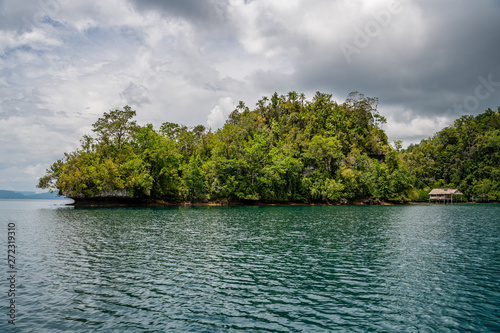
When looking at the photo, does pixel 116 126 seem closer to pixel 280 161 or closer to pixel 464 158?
pixel 280 161

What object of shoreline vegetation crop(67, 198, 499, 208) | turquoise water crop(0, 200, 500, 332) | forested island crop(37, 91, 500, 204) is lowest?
shoreline vegetation crop(67, 198, 499, 208)

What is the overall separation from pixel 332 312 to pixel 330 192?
85.5 metres

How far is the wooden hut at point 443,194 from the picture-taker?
110000mm

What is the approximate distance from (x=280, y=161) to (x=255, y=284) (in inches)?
3057

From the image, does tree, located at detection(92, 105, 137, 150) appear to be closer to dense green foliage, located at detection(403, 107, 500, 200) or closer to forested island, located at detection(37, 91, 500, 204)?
forested island, located at detection(37, 91, 500, 204)

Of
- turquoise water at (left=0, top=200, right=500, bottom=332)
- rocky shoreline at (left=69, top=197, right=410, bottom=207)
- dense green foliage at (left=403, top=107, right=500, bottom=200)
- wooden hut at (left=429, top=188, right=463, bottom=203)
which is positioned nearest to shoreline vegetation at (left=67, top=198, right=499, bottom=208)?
rocky shoreline at (left=69, top=197, right=410, bottom=207)

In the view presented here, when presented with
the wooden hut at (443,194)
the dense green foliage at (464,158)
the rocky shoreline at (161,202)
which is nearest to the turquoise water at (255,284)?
the rocky shoreline at (161,202)

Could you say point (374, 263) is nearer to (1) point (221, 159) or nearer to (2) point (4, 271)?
(2) point (4, 271)

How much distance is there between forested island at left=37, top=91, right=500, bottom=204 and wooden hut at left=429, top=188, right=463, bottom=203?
4.15 m

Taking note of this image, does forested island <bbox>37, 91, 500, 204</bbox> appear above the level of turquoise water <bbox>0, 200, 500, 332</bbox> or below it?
above

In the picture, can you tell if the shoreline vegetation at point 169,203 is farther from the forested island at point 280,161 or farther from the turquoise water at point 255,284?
the turquoise water at point 255,284

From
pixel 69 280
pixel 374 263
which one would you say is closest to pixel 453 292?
pixel 374 263

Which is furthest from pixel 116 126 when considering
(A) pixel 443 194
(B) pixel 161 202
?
(A) pixel 443 194

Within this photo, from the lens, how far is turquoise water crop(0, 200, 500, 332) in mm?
11094
